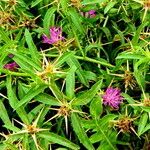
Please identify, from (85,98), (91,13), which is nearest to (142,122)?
(85,98)

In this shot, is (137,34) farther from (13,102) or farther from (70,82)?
(13,102)

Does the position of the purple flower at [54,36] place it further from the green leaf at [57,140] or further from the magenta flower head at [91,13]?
the green leaf at [57,140]

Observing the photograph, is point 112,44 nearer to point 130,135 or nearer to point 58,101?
point 130,135

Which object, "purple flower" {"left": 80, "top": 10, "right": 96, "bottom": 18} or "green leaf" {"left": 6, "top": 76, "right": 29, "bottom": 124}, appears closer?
"green leaf" {"left": 6, "top": 76, "right": 29, "bottom": 124}

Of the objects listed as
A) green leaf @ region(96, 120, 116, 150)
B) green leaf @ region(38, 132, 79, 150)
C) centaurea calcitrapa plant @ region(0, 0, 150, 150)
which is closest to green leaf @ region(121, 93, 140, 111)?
centaurea calcitrapa plant @ region(0, 0, 150, 150)

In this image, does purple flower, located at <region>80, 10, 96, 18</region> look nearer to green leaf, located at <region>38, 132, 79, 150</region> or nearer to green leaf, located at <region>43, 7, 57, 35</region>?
green leaf, located at <region>43, 7, 57, 35</region>

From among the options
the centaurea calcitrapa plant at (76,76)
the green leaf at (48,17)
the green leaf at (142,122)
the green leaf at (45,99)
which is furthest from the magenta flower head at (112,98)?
the green leaf at (48,17)

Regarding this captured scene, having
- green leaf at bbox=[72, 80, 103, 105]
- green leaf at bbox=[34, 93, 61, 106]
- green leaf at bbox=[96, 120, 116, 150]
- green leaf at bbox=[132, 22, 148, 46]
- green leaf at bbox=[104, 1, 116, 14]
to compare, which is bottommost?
green leaf at bbox=[96, 120, 116, 150]

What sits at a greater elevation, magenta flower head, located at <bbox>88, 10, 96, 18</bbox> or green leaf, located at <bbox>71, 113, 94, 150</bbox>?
magenta flower head, located at <bbox>88, 10, 96, 18</bbox>
